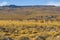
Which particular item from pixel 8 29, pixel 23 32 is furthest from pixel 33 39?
pixel 8 29

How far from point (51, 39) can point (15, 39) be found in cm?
394

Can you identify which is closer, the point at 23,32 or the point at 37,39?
the point at 37,39

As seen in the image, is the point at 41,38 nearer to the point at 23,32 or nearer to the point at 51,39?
the point at 51,39

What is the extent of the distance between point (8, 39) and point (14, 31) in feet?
31.1

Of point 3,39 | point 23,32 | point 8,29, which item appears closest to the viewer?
point 3,39

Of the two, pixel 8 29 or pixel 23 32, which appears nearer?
pixel 23 32

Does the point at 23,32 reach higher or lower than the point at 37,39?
higher

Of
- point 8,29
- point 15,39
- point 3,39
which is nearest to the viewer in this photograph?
point 3,39

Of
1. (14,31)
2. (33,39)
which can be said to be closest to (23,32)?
(14,31)

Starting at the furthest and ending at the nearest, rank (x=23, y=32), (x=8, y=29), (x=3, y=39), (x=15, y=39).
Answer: (x=8, y=29), (x=23, y=32), (x=15, y=39), (x=3, y=39)

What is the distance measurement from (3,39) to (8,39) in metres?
0.65

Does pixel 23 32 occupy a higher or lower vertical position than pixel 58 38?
higher

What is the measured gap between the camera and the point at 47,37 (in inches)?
1069

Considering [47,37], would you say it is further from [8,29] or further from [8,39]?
[8,29]
